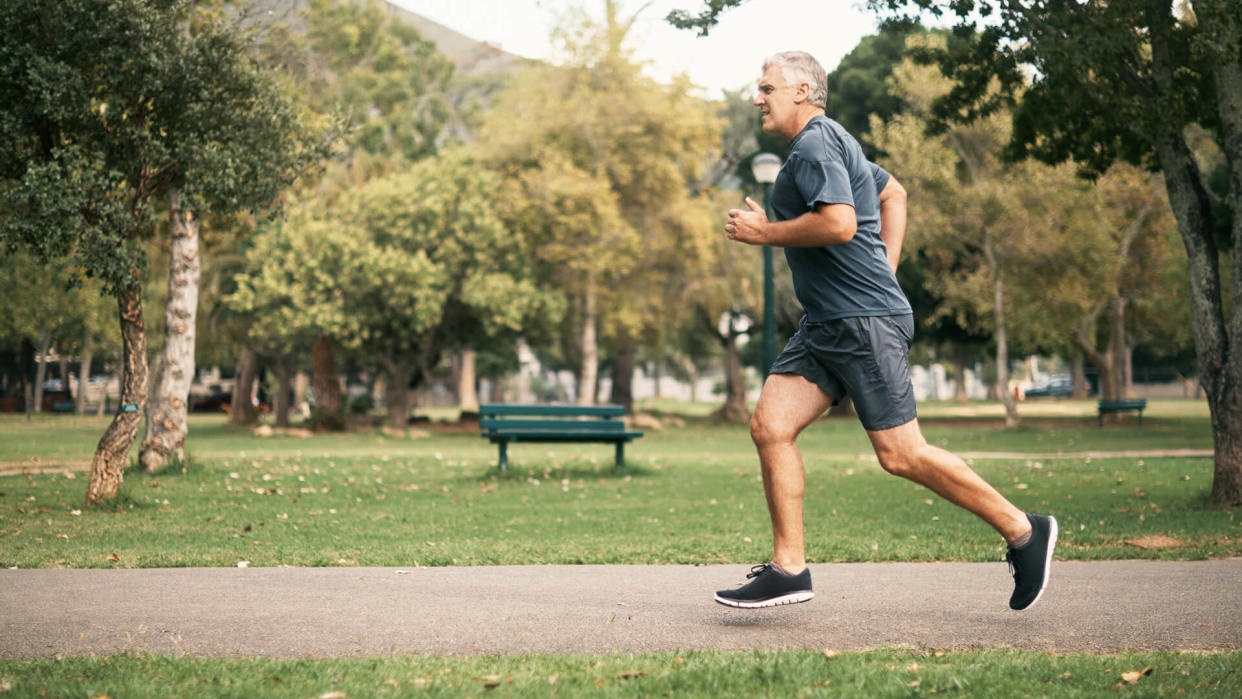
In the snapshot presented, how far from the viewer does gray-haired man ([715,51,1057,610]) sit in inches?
161

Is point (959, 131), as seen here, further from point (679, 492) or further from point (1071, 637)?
point (1071, 637)

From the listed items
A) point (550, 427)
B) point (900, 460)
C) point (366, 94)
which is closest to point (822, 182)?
point (900, 460)

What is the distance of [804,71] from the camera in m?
4.41

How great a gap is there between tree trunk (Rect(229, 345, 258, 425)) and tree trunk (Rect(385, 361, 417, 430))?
759 cm

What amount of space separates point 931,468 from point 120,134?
8577 mm

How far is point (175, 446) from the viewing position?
13547mm

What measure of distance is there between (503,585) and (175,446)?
9657 millimetres

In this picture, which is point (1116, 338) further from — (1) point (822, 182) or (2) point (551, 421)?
(1) point (822, 182)

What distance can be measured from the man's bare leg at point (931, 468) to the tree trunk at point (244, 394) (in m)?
34.3

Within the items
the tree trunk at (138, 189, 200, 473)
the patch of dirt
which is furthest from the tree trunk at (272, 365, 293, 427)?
the tree trunk at (138, 189, 200, 473)

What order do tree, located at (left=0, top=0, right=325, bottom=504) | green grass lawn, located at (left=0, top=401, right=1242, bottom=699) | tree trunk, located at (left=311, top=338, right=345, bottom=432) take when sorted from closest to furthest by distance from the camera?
1. green grass lawn, located at (left=0, top=401, right=1242, bottom=699)
2. tree, located at (left=0, top=0, right=325, bottom=504)
3. tree trunk, located at (left=311, top=338, right=345, bottom=432)

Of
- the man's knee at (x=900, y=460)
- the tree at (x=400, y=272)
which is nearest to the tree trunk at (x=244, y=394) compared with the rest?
the tree at (x=400, y=272)

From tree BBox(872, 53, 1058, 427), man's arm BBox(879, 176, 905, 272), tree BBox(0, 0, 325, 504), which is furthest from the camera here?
tree BBox(872, 53, 1058, 427)

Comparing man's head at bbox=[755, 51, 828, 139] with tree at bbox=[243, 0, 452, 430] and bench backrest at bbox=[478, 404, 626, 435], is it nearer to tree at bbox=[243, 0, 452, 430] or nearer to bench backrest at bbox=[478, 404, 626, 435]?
bench backrest at bbox=[478, 404, 626, 435]
